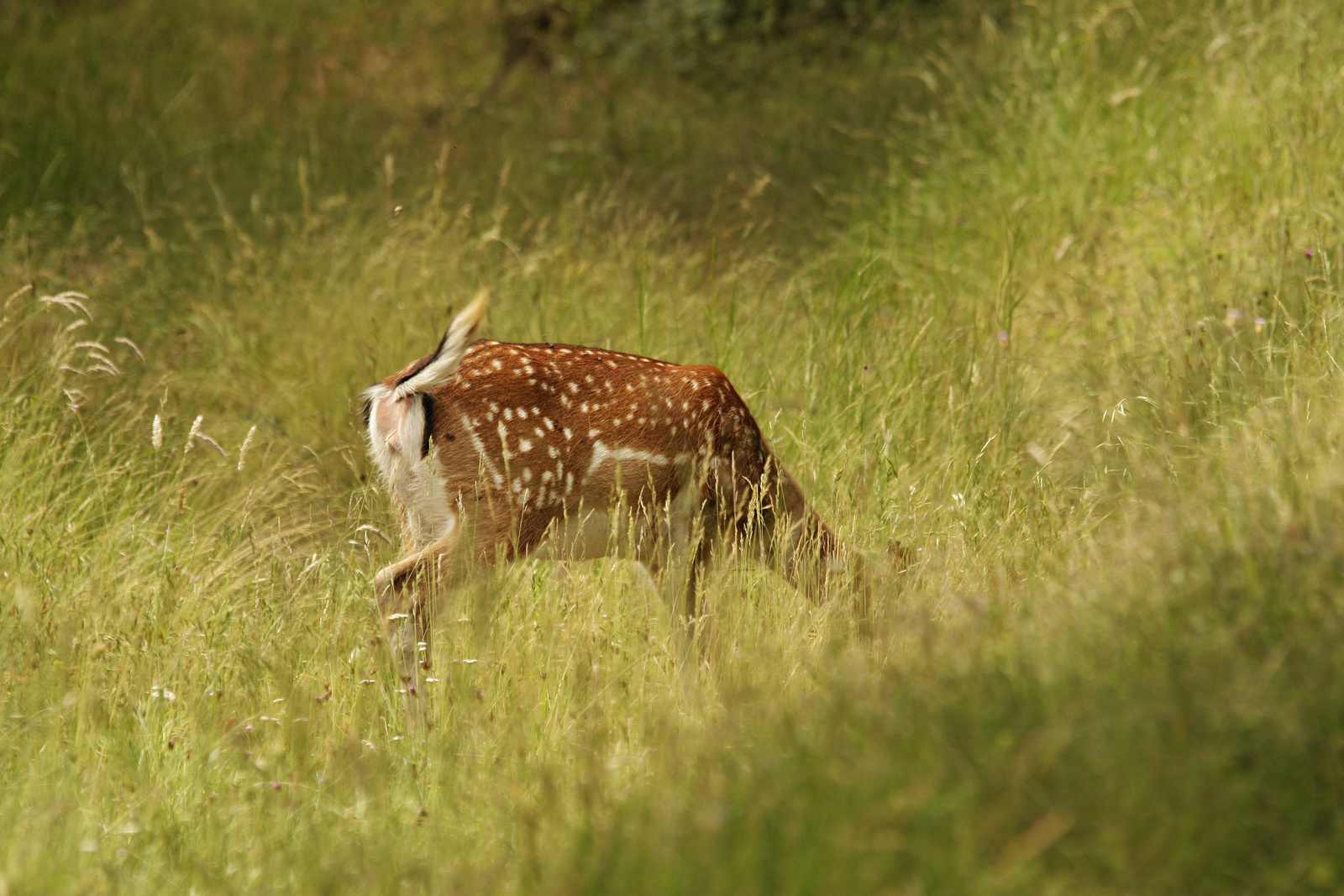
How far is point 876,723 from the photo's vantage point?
2.35 meters

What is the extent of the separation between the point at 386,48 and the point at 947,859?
11399 millimetres

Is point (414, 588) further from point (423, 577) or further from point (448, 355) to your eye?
point (448, 355)

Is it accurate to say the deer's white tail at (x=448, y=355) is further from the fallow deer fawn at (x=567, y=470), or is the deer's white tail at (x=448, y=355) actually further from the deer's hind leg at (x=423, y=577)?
the deer's hind leg at (x=423, y=577)

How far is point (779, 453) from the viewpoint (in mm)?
5434

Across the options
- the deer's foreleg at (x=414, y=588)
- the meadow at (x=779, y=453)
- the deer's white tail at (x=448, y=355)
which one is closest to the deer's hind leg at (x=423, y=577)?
the deer's foreleg at (x=414, y=588)

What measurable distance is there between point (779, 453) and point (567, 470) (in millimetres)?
1270

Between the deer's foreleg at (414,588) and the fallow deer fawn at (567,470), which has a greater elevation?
the fallow deer fawn at (567,470)

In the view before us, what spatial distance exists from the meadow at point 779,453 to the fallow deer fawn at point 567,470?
0.57 feet

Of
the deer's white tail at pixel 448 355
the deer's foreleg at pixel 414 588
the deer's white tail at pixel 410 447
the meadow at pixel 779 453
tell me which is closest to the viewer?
the meadow at pixel 779 453

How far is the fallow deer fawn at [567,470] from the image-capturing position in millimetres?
4227

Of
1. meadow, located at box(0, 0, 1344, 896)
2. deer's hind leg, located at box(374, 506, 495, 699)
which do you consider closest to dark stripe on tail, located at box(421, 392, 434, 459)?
deer's hind leg, located at box(374, 506, 495, 699)

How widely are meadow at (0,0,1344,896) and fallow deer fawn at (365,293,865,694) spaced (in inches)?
6.8

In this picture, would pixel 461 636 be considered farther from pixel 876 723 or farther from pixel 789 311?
pixel 789 311

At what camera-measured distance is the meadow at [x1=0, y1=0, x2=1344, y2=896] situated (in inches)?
88.7
